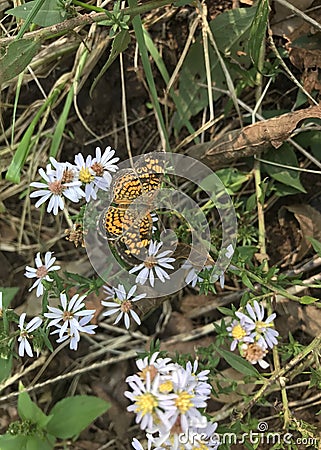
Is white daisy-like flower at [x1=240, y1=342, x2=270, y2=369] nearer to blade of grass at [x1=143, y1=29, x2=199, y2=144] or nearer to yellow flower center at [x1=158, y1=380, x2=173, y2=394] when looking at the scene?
yellow flower center at [x1=158, y1=380, x2=173, y2=394]

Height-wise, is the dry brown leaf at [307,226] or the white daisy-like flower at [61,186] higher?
the white daisy-like flower at [61,186]

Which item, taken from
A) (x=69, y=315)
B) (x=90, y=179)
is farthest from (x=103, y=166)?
(x=69, y=315)

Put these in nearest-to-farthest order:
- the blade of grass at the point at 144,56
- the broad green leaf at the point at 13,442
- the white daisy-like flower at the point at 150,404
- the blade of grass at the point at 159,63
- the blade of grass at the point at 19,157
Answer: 1. the white daisy-like flower at the point at 150,404
2. the broad green leaf at the point at 13,442
3. the blade of grass at the point at 144,56
4. the blade of grass at the point at 19,157
5. the blade of grass at the point at 159,63

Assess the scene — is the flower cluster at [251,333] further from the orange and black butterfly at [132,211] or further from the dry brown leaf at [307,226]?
the dry brown leaf at [307,226]

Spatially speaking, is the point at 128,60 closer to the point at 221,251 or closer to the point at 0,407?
the point at 221,251

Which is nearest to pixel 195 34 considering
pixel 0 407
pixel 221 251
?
pixel 221 251

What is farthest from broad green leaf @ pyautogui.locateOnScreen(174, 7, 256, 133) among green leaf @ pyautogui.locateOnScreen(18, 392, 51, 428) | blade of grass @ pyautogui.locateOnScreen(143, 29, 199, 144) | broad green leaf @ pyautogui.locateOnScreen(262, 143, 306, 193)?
green leaf @ pyautogui.locateOnScreen(18, 392, 51, 428)

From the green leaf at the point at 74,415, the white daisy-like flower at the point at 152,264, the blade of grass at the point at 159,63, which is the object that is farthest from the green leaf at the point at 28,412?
the blade of grass at the point at 159,63
